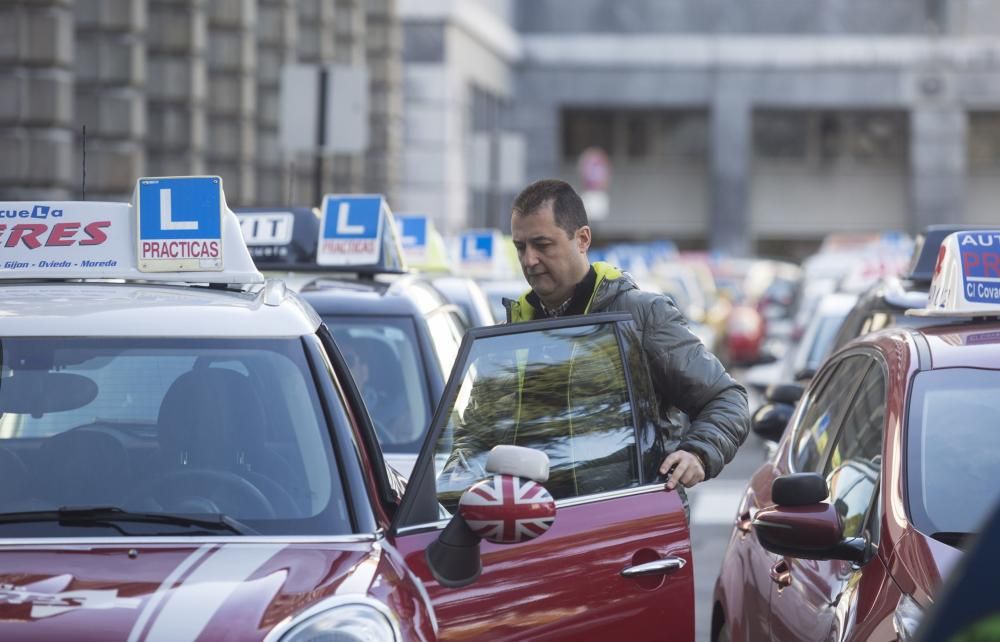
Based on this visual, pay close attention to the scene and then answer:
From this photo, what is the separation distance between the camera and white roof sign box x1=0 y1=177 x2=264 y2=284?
5.45 metres

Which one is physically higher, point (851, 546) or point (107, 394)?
point (107, 394)

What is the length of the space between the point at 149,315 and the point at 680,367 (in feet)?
4.83

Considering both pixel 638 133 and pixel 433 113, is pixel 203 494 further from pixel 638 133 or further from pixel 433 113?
pixel 638 133

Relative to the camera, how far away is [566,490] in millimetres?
4953

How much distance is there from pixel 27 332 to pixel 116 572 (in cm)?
86

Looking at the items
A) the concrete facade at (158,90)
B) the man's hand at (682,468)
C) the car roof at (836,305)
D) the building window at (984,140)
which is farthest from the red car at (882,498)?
the building window at (984,140)

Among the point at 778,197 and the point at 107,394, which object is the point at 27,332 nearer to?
the point at 107,394

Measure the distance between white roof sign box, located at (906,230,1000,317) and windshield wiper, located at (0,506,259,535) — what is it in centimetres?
264

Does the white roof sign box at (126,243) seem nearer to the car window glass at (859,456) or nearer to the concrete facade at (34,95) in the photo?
the car window glass at (859,456)

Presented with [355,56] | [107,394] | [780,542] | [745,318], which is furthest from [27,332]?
[355,56]

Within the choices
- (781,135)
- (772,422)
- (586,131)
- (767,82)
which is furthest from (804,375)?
(781,135)

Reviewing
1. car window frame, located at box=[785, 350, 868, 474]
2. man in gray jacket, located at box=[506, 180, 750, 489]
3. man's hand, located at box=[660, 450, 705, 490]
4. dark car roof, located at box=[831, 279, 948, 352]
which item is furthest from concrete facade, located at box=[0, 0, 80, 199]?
man's hand, located at box=[660, 450, 705, 490]

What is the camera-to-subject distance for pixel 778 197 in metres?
69.1

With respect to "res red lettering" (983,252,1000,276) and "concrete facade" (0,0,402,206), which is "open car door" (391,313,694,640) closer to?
"res red lettering" (983,252,1000,276)
